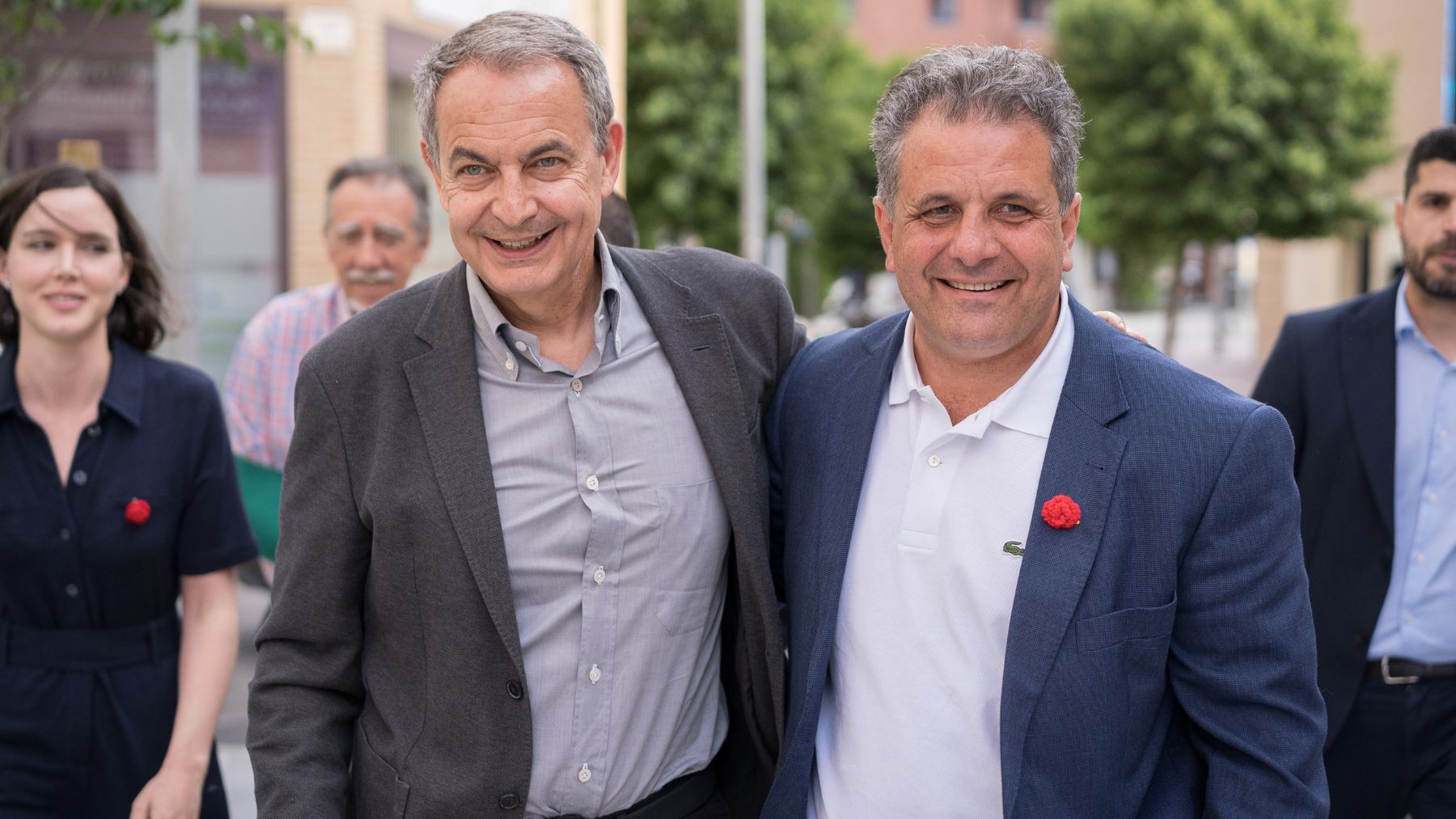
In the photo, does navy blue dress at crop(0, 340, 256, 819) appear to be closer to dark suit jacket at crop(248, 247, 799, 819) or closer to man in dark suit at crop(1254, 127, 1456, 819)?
dark suit jacket at crop(248, 247, 799, 819)

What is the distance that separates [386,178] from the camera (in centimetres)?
512

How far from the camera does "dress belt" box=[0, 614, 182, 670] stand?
3225 millimetres

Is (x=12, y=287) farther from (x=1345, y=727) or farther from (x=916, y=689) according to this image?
(x=1345, y=727)

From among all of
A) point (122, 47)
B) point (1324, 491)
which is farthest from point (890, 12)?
point (1324, 491)

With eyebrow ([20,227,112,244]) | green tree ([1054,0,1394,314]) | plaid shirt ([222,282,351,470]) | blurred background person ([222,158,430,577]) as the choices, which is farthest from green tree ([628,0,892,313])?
eyebrow ([20,227,112,244])

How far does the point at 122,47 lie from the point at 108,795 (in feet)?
27.3

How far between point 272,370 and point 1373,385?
137 inches

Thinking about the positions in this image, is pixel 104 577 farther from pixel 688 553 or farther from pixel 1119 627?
pixel 1119 627

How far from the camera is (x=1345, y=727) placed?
3.66 m

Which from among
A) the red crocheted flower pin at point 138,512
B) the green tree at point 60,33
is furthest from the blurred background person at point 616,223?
the green tree at point 60,33

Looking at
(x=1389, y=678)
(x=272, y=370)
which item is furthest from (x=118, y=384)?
(x=1389, y=678)

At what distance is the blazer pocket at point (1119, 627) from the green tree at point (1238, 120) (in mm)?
22569

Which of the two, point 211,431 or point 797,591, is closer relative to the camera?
point 797,591

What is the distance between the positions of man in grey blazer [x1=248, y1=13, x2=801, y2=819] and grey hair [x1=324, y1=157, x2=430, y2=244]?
2.57 meters
